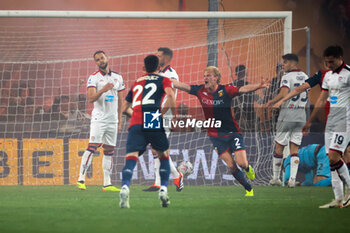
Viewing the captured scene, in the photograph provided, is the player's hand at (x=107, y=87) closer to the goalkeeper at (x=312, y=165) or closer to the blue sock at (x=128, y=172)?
the blue sock at (x=128, y=172)

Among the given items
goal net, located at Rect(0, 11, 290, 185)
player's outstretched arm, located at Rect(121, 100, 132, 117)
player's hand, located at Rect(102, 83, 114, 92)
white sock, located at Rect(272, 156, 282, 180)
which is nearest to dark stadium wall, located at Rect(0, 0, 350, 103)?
goal net, located at Rect(0, 11, 290, 185)

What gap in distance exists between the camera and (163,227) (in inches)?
212

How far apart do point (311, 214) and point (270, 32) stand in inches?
261

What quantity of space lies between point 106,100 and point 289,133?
11.3ft

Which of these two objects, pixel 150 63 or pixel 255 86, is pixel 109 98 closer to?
pixel 255 86

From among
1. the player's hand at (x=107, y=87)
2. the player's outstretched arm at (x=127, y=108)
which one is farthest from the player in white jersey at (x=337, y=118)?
Answer: the player's hand at (x=107, y=87)

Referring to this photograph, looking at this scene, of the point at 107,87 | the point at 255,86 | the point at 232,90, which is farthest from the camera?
the point at 107,87

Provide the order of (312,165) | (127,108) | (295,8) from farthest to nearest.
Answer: (295,8)
(312,165)
(127,108)

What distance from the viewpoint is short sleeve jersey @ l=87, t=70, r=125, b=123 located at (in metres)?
10.2

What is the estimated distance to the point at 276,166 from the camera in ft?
36.8

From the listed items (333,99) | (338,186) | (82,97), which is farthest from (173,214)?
(82,97)

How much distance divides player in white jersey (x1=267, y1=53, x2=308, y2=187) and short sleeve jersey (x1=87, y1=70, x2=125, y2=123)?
2.96 m

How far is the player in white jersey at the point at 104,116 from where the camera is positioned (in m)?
10.0

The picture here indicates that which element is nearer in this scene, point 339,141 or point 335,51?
point 339,141
